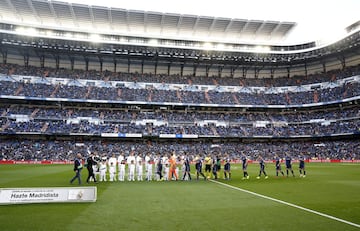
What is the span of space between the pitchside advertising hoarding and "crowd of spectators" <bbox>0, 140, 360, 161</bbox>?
1410 inches

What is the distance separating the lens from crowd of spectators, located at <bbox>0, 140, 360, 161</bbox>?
46.0 m

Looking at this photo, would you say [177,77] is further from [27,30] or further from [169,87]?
[27,30]

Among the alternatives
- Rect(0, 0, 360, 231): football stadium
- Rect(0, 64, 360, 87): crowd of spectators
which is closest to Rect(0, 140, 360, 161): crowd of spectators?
Rect(0, 0, 360, 231): football stadium

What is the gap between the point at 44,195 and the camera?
11.1m

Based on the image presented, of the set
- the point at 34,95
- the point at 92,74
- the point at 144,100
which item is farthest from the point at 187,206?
the point at 92,74

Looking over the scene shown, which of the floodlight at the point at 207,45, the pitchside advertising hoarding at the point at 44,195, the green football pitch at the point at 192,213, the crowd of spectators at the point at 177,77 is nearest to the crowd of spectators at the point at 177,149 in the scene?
the crowd of spectators at the point at 177,77

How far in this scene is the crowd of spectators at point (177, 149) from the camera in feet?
151

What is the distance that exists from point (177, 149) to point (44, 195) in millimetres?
41736

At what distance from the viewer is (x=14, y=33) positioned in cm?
4838

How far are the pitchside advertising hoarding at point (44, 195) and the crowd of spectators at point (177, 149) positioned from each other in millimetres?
35825

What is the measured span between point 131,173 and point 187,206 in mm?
10139

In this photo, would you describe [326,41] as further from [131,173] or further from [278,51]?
[131,173]

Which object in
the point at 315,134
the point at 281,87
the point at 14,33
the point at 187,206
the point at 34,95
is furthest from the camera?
the point at 281,87

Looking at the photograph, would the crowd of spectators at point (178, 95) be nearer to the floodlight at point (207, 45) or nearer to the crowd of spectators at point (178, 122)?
the crowd of spectators at point (178, 122)
